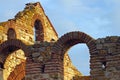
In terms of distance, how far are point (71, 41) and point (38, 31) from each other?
509 centimetres

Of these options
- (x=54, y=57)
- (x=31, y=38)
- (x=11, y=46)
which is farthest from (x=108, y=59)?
(x=31, y=38)

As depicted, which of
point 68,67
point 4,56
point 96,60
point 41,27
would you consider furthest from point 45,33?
point 96,60

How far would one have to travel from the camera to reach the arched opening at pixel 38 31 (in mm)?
18706

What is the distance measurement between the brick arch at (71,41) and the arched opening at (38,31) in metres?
4.67

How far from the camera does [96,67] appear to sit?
1322cm

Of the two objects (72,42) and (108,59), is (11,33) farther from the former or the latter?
(108,59)

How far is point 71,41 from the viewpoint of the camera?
46.0ft

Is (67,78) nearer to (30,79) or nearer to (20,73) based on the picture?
(20,73)

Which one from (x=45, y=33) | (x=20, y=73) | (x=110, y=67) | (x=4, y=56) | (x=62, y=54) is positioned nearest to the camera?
(x=110, y=67)

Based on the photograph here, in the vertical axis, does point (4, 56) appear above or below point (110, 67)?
above

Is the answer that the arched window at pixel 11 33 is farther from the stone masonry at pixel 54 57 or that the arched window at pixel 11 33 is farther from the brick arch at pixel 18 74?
the brick arch at pixel 18 74

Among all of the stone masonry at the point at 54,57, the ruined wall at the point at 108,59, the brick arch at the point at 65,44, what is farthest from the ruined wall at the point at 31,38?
the ruined wall at the point at 108,59

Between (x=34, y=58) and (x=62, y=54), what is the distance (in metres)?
0.90

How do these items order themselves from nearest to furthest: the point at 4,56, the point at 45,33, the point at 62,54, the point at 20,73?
the point at 62,54
the point at 4,56
the point at 20,73
the point at 45,33
